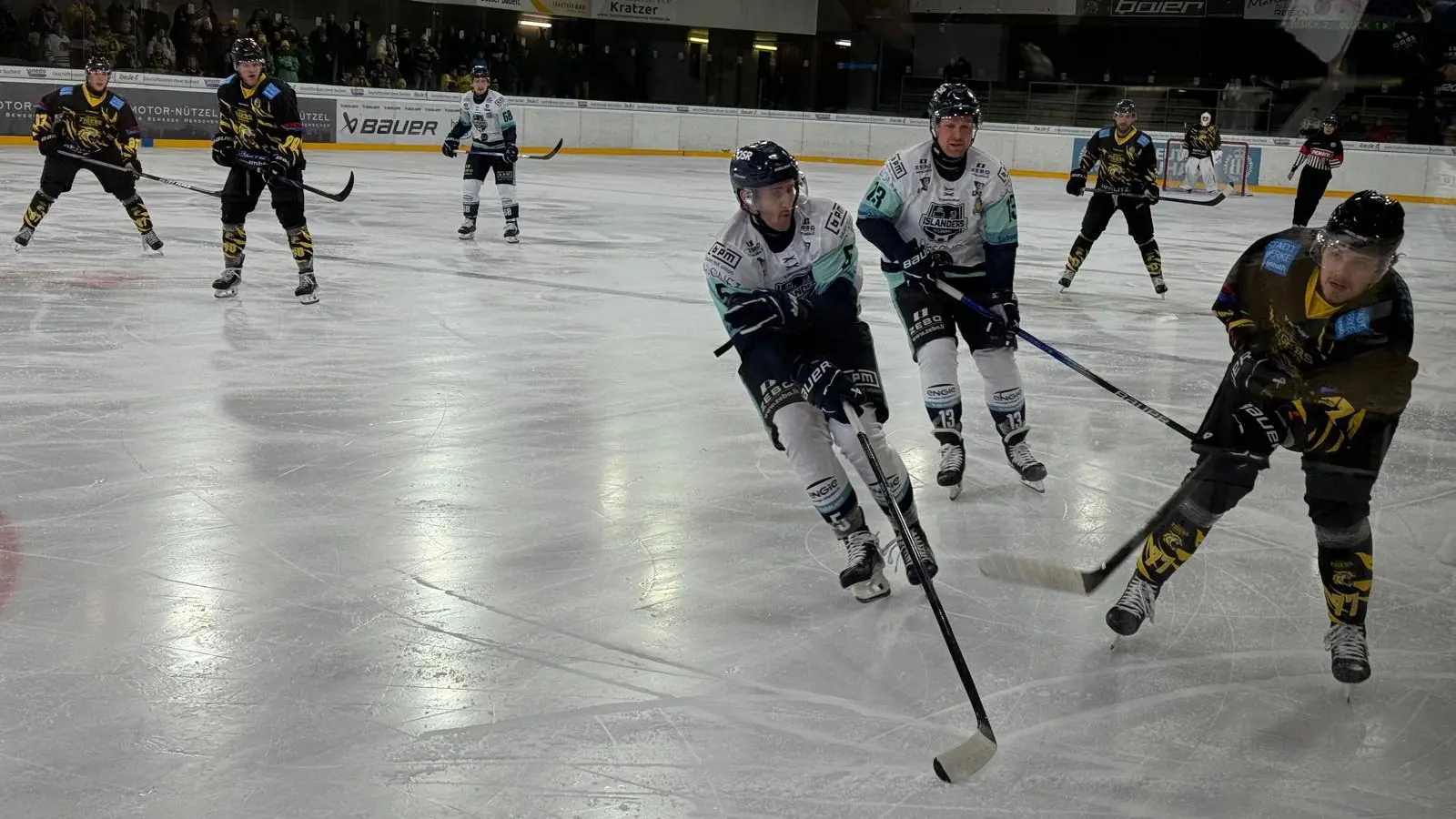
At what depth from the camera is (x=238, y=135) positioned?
661 centimetres

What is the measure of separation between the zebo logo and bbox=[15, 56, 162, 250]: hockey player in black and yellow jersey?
372 inches

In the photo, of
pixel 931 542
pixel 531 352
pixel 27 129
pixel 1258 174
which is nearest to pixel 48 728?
pixel 931 542

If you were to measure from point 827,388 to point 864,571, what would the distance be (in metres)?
0.50

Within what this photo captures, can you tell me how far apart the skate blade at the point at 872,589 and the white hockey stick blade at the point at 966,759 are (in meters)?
0.76

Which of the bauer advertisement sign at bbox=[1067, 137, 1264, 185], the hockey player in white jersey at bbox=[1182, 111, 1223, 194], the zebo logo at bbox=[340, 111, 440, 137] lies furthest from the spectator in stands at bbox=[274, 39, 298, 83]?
the hockey player in white jersey at bbox=[1182, 111, 1223, 194]

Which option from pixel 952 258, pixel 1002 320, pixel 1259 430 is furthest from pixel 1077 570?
pixel 952 258

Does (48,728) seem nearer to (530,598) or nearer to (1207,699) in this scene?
(530,598)

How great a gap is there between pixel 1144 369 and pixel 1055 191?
11.3m

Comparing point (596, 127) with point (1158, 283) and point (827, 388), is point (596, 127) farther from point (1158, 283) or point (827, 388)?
point (827, 388)

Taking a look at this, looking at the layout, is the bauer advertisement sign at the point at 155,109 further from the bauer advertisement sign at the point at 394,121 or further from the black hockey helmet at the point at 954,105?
the black hockey helmet at the point at 954,105

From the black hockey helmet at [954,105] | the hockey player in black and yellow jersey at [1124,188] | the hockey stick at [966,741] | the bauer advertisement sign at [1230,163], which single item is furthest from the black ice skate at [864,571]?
the bauer advertisement sign at [1230,163]

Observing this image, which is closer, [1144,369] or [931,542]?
[931,542]

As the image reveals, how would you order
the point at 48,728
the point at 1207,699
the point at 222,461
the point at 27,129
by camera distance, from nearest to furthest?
the point at 48,728 < the point at 1207,699 < the point at 222,461 < the point at 27,129

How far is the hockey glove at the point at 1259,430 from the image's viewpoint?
2609mm
